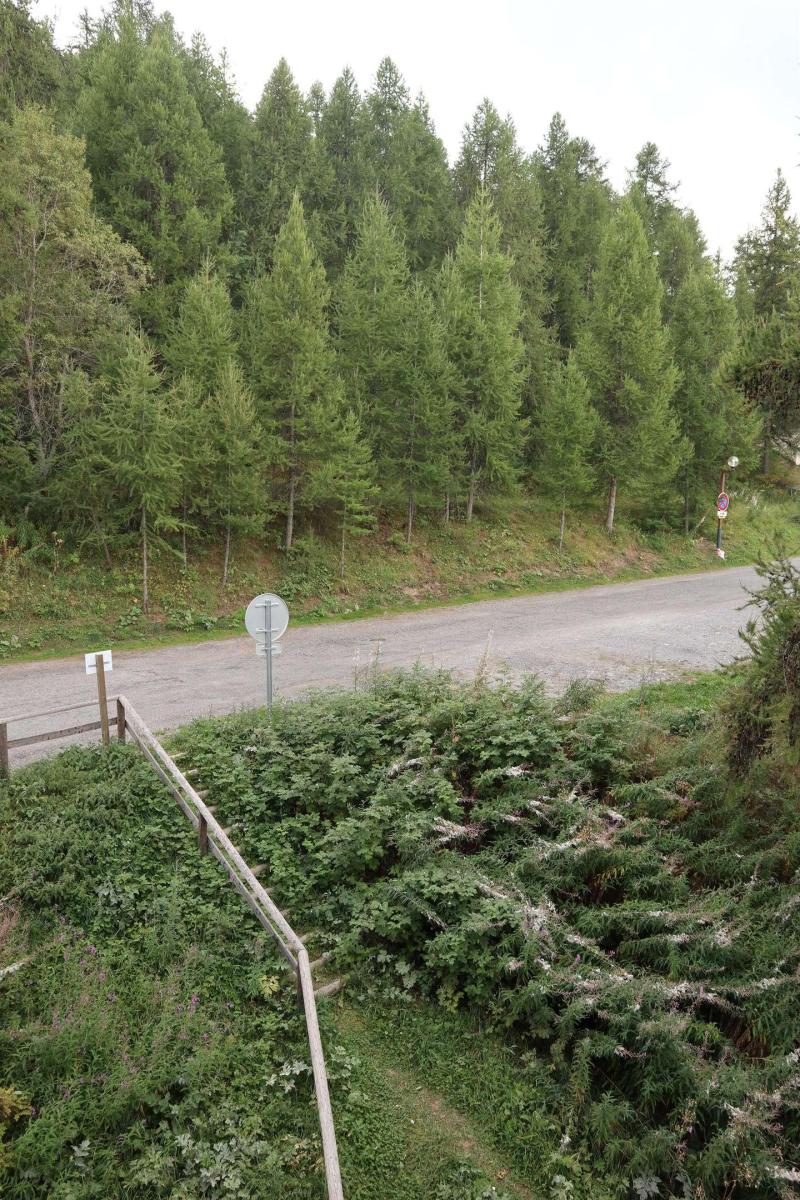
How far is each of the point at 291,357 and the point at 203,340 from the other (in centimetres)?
236

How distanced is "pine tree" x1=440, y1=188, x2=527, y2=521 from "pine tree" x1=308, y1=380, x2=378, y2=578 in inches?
161

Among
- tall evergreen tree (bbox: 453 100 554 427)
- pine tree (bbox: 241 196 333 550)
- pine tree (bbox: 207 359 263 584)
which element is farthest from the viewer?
tall evergreen tree (bbox: 453 100 554 427)

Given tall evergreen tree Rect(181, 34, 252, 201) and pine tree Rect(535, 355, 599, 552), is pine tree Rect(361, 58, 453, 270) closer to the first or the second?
tall evergreen tree Rect(181, 34, 252, 201)

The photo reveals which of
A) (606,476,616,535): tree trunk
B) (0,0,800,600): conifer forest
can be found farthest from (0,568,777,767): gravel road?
(606,476,616,535): tree trunk

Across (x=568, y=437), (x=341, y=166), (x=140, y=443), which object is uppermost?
(x=341, y=166)

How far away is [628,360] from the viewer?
86.2ft

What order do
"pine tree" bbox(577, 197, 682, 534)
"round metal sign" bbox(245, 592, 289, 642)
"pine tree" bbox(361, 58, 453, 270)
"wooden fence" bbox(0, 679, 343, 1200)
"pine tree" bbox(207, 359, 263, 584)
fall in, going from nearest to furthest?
"wooden fence" bbox(0, 679, 343, 1200), "round metal sign" bbox(245, 592, 289, 642), "pine tree" bbox(207, 359, 263, 584), "pine tree" bbox(577, 197, 682, 534), "pine tree" bbox(361, 58, 453, 270)

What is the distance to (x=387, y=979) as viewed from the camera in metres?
6.85

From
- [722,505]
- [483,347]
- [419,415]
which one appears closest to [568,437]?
[483,347]

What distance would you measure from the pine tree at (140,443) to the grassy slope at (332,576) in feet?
3.55

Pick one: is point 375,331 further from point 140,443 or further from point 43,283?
point 43,283

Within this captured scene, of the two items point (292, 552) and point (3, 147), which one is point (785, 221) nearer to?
point (292, 552)

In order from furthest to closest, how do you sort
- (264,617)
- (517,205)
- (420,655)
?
(517,205), (420,655), (264,617)

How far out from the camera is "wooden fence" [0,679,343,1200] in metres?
4.41
